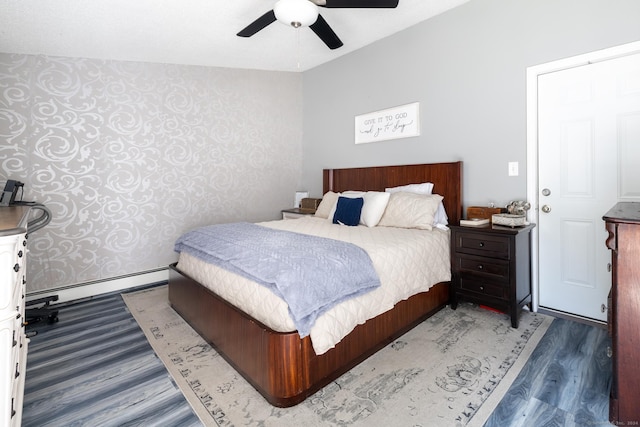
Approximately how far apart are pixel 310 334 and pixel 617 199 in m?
2.43

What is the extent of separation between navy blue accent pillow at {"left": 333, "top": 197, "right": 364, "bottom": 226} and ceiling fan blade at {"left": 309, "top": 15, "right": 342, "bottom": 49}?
1.46 meters

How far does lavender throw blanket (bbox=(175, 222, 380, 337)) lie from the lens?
1.62 metres

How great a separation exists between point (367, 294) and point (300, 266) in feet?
1.60

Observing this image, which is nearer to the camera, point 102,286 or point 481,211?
point 481,211

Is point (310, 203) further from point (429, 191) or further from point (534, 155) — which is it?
point (534, 155)

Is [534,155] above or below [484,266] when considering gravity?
above

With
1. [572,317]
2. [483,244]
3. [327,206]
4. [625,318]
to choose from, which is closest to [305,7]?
[327,206]

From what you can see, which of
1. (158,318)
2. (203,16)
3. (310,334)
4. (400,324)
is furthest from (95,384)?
(203,16)

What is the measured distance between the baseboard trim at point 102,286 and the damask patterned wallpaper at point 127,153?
0.21ft

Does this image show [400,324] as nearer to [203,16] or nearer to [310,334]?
[310,334]

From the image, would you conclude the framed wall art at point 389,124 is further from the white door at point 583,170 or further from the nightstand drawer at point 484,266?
the nightstand drawer at point 484,266

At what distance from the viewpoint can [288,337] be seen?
62.5 inches

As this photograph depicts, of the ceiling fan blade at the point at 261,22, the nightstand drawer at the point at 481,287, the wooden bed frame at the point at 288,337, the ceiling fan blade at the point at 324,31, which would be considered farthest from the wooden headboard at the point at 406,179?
the ceiling fan blade at the point at 261,22

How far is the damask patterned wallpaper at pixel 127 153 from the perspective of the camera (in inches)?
118
